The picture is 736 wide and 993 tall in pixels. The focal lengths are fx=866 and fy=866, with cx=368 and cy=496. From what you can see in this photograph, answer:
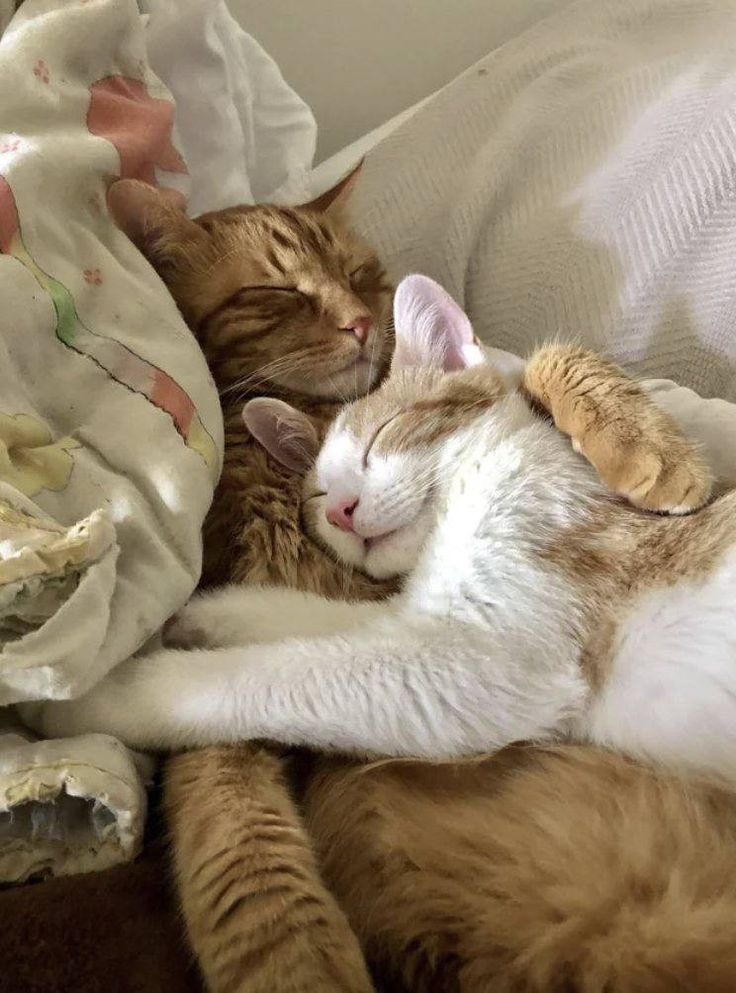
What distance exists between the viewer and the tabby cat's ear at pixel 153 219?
44.8 inches

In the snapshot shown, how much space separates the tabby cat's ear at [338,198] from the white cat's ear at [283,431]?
42cm

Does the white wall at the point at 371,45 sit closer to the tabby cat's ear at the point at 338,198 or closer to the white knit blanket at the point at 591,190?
the white knit blanket at the point at 591,190

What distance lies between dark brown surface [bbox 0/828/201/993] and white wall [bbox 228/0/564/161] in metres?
1.75

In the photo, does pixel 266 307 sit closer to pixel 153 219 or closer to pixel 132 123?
pixel 153 219

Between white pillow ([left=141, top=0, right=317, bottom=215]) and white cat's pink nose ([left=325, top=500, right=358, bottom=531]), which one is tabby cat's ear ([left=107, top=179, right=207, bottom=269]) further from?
white cat's pink nose ([left=325, top=500, right=358, bottom=531])

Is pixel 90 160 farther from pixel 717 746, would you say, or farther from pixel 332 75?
pixel 332 75

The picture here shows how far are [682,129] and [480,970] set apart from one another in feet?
4.18

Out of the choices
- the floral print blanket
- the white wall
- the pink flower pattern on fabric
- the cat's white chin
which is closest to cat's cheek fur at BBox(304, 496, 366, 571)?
the cat's white chin

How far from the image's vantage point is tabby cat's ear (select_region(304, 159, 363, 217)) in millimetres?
1460

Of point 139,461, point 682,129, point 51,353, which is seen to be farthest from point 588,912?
point 682,129

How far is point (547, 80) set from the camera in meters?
1.64

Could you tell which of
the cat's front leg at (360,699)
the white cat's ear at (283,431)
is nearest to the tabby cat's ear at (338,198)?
the white cat's ear at (283,431)

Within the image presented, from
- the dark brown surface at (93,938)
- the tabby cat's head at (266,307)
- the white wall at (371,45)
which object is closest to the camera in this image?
the dark brown surface at (93,938)

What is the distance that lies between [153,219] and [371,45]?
3.54 ft
